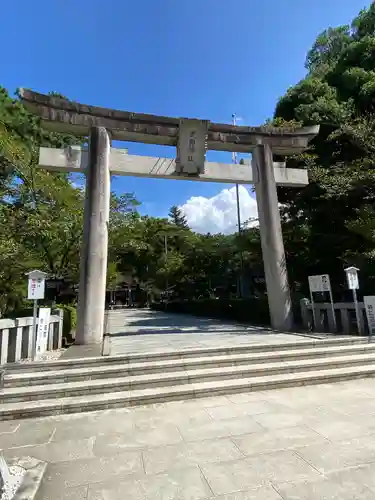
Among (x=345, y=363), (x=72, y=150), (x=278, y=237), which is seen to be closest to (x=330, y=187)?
(x=278, y=237)

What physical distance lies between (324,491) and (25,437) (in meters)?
3.16

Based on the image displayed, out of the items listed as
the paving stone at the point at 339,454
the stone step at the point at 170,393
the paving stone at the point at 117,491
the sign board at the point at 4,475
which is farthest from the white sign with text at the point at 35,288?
the paving stone at the point at 339,454

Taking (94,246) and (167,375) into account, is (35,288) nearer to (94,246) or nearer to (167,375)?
(94,246)

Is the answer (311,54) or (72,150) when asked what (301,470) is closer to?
(72,150)

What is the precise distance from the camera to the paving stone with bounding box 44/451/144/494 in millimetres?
2683

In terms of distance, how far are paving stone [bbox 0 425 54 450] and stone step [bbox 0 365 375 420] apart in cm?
44

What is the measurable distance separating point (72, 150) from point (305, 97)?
11.9 m

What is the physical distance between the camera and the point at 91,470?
2.85m

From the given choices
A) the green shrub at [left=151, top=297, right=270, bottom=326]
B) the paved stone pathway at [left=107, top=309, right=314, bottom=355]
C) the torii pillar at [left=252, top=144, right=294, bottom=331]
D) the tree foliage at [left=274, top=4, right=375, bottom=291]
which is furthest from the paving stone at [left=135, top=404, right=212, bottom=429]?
the green shrub at [left=151, top=297, right=270, bottom=326]

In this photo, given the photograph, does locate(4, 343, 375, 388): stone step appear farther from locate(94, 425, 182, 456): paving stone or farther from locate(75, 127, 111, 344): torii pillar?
locate(75, 127, 111, 344): torii pillar

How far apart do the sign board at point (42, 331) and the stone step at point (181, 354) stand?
138cm

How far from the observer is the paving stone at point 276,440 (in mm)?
3144

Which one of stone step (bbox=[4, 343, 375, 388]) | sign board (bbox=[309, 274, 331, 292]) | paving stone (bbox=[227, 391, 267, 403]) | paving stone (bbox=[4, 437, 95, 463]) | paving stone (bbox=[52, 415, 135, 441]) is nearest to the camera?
paving stone (bbox=[4, 437, 95, 463])

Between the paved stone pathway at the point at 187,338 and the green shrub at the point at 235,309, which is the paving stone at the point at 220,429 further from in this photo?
the green shrub at the point at 235,309
